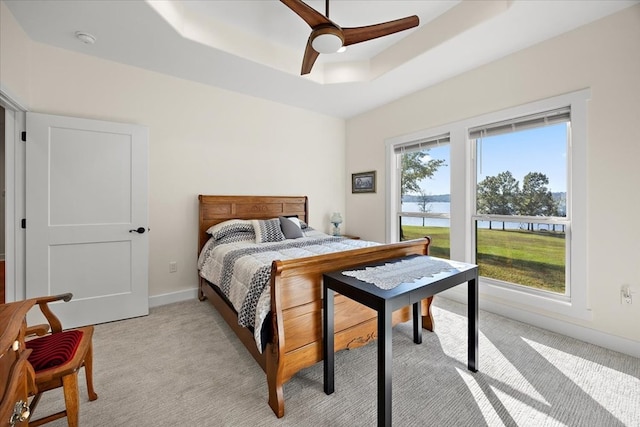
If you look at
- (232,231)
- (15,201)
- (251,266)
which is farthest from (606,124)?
(15,201)

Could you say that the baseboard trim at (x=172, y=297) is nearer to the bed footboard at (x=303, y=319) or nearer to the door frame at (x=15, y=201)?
the door frame at (x=15, y=201)

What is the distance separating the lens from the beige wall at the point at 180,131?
261 centimetres

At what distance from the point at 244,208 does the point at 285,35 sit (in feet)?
6.97

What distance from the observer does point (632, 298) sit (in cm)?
214

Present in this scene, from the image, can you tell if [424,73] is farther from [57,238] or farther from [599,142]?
[57,238]

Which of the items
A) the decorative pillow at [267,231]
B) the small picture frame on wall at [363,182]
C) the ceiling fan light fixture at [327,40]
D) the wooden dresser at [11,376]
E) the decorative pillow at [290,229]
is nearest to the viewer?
the wooden dresser at [11,376]

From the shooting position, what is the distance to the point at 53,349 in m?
1.41

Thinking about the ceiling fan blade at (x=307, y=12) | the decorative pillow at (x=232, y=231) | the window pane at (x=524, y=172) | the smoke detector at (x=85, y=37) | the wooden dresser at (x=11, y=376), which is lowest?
the wooden dresser at (x=11, y=376)

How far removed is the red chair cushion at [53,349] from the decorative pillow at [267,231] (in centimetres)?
176

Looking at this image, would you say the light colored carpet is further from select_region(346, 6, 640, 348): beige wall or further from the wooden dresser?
the wooden dresser

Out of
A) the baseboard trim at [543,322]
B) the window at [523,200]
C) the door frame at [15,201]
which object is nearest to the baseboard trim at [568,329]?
the baseboard trim at [543,322]

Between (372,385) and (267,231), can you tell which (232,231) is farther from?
(372,385)

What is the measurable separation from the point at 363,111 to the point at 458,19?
2.07 m

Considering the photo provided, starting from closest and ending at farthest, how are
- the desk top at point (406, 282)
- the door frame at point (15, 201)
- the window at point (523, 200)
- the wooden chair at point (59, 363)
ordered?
the wooden chair at point (59, 363), the desk top at point (406, 282), the door frame at point (15, 201), the window at point (523, 200)
